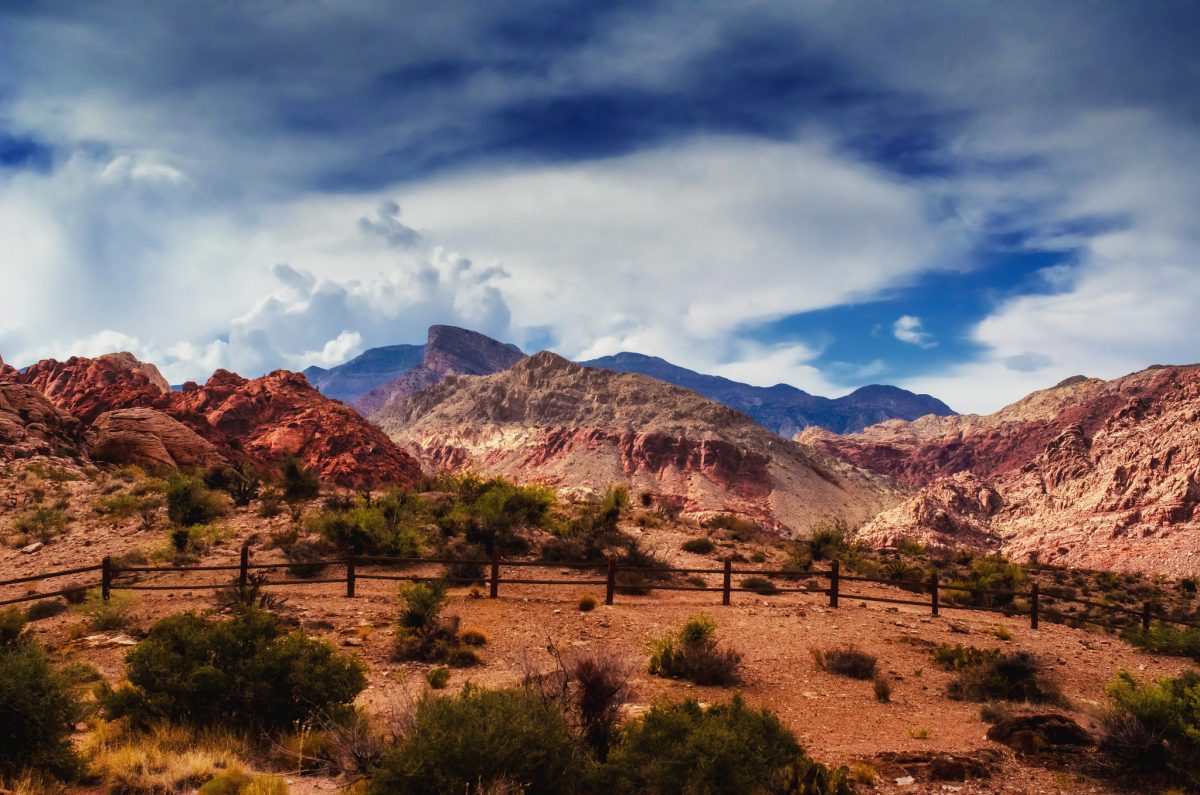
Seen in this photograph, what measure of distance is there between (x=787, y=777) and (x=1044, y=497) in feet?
305

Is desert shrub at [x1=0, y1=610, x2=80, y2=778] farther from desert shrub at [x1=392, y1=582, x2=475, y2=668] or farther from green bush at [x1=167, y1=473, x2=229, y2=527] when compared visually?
green bush at [x1=167, y1=473, x2=229, y2=527]

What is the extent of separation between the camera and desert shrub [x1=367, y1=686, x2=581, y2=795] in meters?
5.72

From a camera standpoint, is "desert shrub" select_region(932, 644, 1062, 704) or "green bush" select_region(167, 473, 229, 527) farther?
"green bush" select_region(167, 473, 229, 527)

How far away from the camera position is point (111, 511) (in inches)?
983

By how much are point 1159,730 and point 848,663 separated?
5281 millimetres

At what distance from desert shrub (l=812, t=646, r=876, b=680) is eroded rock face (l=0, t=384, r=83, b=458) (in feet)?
129

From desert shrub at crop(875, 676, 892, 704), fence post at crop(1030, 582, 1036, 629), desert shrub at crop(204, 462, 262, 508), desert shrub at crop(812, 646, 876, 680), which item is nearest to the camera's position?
desert shrub at crop(875, 676, 892, 704)

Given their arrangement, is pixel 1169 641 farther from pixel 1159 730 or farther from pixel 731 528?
pixel 731 528

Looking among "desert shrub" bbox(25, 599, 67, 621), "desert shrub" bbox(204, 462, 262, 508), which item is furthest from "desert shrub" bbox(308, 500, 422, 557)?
"desert shrub" bbox(204, 462, 262, 508)

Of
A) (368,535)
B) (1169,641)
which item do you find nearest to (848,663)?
(1169,641)

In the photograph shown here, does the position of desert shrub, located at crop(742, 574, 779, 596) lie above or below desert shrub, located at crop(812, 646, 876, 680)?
above

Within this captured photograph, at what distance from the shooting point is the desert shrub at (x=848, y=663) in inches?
509

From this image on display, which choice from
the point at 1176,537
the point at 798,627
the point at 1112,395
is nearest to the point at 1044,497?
the point at 1176,537

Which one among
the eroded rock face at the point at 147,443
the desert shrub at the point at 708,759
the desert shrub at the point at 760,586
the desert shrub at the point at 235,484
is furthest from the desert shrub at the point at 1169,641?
the eroded rock face at the point at 147,443
